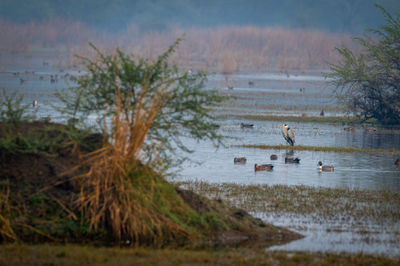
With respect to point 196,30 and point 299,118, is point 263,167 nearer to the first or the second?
point 299,118

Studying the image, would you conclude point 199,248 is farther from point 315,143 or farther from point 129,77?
point 315,143

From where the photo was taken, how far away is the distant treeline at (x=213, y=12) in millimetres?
107062

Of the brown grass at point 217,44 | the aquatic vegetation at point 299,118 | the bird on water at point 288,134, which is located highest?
the brown grass at point 217,44

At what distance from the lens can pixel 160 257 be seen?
10297 mm

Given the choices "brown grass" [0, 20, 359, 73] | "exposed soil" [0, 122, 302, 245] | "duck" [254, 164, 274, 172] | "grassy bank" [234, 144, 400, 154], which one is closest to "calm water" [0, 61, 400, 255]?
"duck" [254, 164, 274, 172]

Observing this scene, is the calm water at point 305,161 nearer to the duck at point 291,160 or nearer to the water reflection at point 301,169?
the water reflection at point 301,169

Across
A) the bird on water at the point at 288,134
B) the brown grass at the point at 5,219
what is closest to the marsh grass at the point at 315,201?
the brown grass at the point at 5,219

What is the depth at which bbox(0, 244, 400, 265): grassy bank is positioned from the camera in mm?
9891

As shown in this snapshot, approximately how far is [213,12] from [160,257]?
359ft

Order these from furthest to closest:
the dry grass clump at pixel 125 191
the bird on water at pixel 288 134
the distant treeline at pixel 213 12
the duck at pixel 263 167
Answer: the distant treeline at pixel 213 12, the bird on water at pixel 288 134, the duck at pixel 263 167, the dry grass clump at pixel 125 191

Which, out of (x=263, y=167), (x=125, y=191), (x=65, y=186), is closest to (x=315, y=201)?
(x=263, y=167)

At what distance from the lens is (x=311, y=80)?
66.6m

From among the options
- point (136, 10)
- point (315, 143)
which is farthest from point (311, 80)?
point (136, 10)

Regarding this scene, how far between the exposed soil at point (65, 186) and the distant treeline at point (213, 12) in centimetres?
9203
